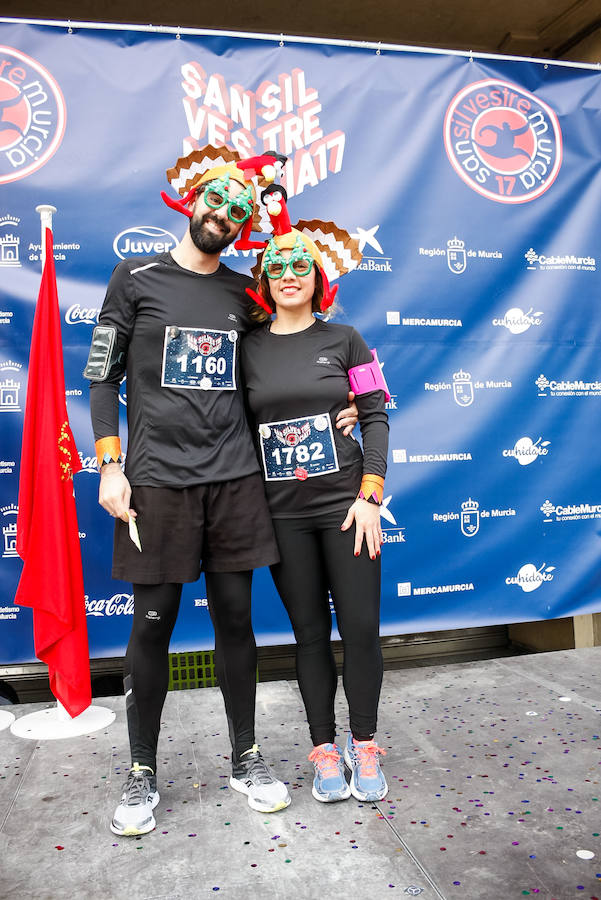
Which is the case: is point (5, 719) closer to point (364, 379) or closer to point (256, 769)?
point (256, 769)

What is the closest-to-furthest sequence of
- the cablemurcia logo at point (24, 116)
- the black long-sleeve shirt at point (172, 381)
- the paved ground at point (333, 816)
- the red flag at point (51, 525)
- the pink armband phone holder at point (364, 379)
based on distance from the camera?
the paved ground at point (333, 816)
the black long-sleeve shirt at point (172, 381)
the pink armband phone holder at point (364, 379)
the red flag at point (51, 525)
the cablemurcia logo at point (24, 116)

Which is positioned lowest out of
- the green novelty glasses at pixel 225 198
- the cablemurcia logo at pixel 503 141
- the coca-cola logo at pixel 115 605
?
the coca-cola logo at pixel 115 605

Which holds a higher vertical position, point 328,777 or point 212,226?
point 212,226

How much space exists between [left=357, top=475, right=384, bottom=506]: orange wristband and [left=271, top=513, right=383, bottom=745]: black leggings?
8cm

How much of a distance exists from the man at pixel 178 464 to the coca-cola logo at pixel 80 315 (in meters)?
1.01

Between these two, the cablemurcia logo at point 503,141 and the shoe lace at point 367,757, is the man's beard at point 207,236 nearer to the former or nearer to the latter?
the shoe lace at point 367,757

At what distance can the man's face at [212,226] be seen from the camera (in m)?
1.84

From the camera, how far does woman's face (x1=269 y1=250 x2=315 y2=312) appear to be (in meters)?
1.87

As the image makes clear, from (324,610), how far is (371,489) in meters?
0.35

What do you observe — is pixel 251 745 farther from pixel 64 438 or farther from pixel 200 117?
pixel 200 117

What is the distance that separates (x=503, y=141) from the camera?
10.3 ft

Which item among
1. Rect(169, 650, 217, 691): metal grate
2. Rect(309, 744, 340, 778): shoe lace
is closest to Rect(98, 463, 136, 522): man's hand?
Rect(309, 744, 340, 778): shoe lace

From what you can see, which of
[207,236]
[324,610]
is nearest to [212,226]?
[207,236]

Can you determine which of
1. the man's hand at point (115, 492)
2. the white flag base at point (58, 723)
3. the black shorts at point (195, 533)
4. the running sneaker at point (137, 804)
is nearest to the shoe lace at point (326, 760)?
the running sneaker at point (137, 804)
